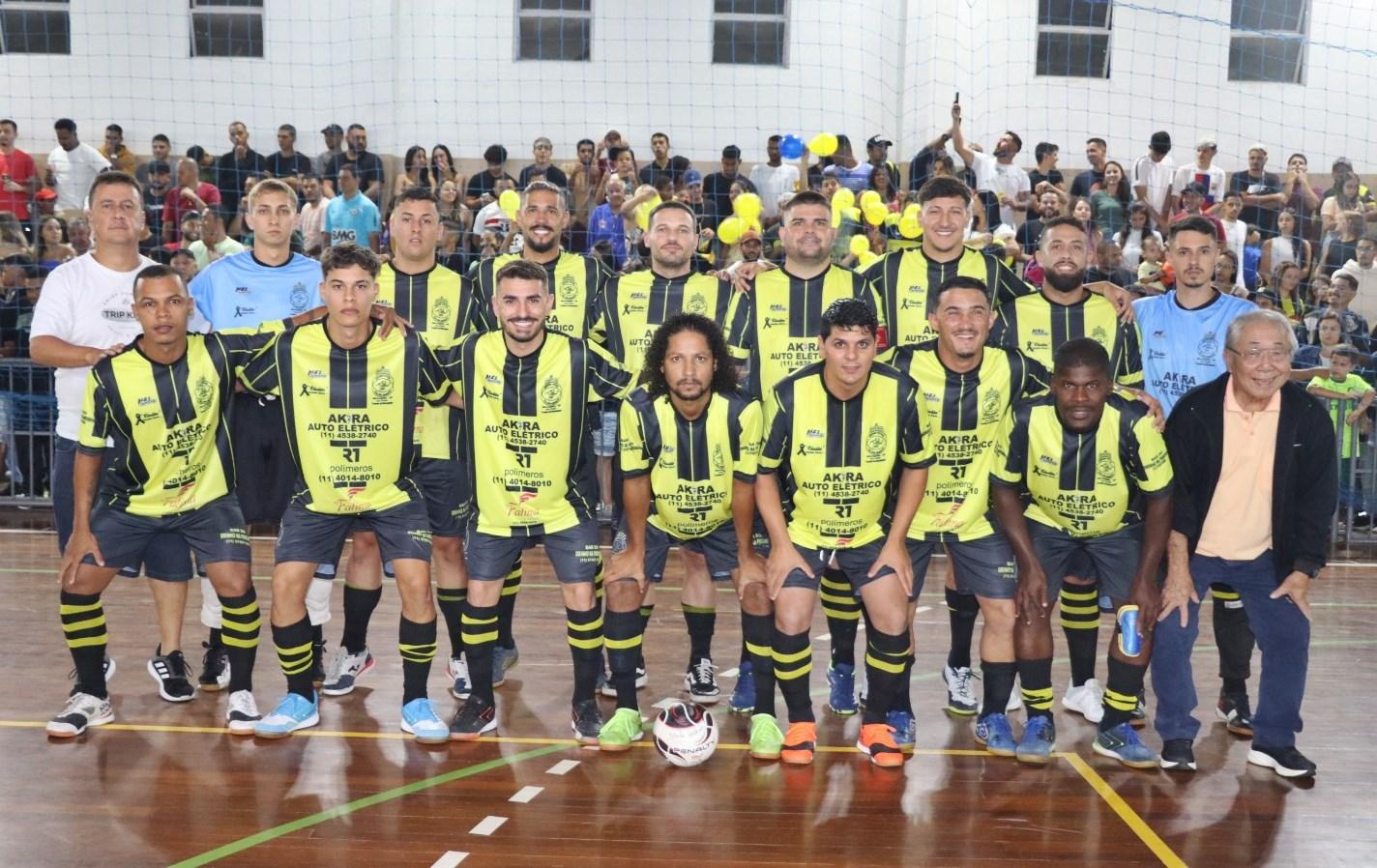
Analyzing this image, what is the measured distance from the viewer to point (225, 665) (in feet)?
19.8

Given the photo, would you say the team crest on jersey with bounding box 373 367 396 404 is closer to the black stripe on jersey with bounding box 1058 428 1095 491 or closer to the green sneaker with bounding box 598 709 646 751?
the green sneaker with bounding box 598 709 646 751

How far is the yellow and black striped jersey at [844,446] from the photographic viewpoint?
513 centimetres

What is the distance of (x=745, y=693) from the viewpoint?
5.76m

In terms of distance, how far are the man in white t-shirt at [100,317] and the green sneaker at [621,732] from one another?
1844 mm

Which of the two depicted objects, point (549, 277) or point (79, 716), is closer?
point (79, 716)

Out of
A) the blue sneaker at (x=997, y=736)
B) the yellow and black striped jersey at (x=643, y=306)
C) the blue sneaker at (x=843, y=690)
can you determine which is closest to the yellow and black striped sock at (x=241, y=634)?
the yellow and black striped jersey at (x=643, y=306)

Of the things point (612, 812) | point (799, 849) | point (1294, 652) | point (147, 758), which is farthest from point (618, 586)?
point (1294, 652)

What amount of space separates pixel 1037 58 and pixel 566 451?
11405mm

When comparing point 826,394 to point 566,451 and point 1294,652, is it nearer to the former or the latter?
point 566,451

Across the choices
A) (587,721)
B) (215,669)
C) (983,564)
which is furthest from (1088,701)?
(215,669)

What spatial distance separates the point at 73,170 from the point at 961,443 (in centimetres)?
1107

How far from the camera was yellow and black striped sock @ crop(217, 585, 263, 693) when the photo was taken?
5465 millimetres

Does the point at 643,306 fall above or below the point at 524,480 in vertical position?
above

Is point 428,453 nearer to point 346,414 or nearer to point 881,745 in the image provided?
point 346,414
